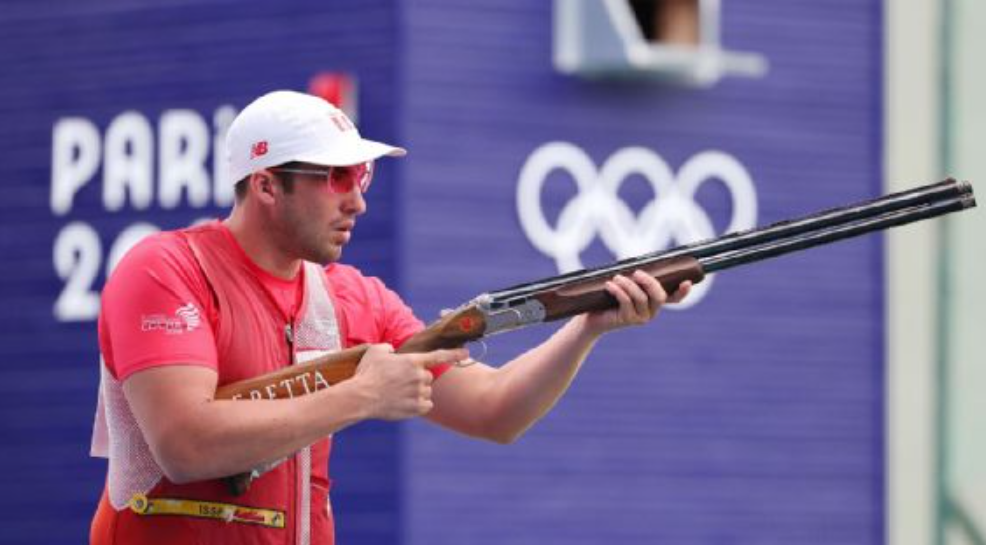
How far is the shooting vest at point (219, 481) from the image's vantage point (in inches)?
270

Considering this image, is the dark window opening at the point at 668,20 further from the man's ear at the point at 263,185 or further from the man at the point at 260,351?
the man's ear at the point at 263,185

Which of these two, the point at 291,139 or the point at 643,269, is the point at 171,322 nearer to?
→ the point at 291,139

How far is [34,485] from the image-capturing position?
45.0ft

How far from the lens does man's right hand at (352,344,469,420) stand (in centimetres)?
669

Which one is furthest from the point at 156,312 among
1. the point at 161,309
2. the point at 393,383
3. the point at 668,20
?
the point at 668,20

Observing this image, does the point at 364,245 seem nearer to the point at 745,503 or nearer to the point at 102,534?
the point at 745,503

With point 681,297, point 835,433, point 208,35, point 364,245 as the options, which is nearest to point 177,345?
point 681,297

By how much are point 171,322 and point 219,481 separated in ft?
1.49

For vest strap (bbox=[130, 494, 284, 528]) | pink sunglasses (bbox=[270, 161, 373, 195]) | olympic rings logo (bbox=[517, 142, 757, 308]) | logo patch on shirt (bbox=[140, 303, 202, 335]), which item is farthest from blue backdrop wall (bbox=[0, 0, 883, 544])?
logo patch on shirt (bbox=[140, 303, 202, 335])

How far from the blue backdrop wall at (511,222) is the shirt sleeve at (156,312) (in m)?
5.31

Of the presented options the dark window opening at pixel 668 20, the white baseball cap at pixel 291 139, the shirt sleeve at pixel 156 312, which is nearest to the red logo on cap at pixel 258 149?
the white baseball cap at pixel 291 139

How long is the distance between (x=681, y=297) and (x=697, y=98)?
6069 millimetres

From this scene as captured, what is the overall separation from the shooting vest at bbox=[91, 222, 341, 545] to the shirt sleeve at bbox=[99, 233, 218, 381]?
67mm

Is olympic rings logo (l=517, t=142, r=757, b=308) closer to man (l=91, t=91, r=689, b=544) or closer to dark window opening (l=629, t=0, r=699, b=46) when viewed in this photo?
dark window opening (l=629, t=0, r=699, b=46)
